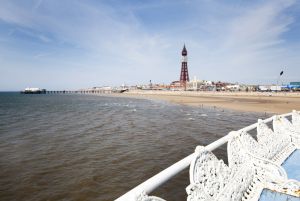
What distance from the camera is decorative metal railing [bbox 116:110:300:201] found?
1.63 meters

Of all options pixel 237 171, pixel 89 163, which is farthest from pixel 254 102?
pixel 237 171

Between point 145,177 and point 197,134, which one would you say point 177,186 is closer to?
point 145,177

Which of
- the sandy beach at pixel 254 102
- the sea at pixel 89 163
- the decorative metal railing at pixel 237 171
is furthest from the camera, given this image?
the sandy beach at pixel 254 102

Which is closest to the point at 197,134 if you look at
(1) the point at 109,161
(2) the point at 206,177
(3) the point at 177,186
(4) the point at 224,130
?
Result: (4) the point at 224,130

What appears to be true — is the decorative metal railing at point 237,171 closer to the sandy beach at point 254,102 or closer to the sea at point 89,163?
the sea at point 89,163

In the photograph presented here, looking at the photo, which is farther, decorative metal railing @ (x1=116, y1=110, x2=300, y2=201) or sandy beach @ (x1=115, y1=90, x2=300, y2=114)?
sandy beach @ (x1=115, y1=90, x2=300, y2=114)

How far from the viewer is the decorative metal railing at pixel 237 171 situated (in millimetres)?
1634

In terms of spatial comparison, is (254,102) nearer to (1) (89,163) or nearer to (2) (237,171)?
(1) (89,163)

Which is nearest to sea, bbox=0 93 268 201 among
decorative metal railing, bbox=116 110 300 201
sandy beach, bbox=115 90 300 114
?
decorative metal railing, bbox=116 110 300 201

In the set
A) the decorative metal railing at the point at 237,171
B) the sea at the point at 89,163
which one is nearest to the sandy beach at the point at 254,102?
the sea at the point at 89,163

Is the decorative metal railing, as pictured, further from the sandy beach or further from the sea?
the sandy beach

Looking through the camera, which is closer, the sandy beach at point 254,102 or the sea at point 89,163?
the sea at point 89,163

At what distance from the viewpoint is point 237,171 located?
2.55m

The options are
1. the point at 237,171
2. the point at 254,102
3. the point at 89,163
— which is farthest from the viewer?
the point at 254,102
